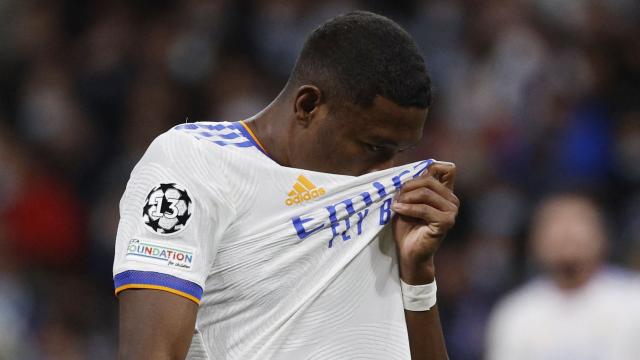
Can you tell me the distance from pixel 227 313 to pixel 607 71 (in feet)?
22.9

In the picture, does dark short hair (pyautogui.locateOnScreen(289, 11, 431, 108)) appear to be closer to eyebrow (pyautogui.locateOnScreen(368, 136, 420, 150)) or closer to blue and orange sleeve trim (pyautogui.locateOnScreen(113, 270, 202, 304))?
eyebrow (pyautogui.locateOnScreen(368, 136, 420, 150))

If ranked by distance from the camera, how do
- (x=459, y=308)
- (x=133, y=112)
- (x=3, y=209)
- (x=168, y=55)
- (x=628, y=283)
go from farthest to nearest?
(x=168, y=55), (x=133, y=112), (x=3, y=209), (x=459, y=308), (x=628, y=283)

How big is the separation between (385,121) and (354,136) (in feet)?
0.29

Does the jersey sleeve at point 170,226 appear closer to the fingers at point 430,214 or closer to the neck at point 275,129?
the neck at point 275,129

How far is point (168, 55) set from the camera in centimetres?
952

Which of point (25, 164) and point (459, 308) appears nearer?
point (459, 308)

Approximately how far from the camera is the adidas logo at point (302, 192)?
2637 mm

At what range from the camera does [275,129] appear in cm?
276

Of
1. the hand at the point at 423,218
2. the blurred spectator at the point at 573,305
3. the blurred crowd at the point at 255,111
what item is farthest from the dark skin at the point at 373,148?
the blurred crowd at the point at 255,111

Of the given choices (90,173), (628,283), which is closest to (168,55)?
(90,173)

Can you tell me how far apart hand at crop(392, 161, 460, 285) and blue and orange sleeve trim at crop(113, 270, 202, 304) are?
0.59 metres

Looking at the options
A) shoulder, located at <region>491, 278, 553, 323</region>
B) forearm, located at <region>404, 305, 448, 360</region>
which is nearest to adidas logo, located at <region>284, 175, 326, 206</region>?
forearm, located at <region>404, 305, 448, 360</region>

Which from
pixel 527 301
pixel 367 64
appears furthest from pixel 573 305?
pixel 367 64

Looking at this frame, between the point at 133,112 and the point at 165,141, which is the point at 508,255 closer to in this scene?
the point at 133,112
